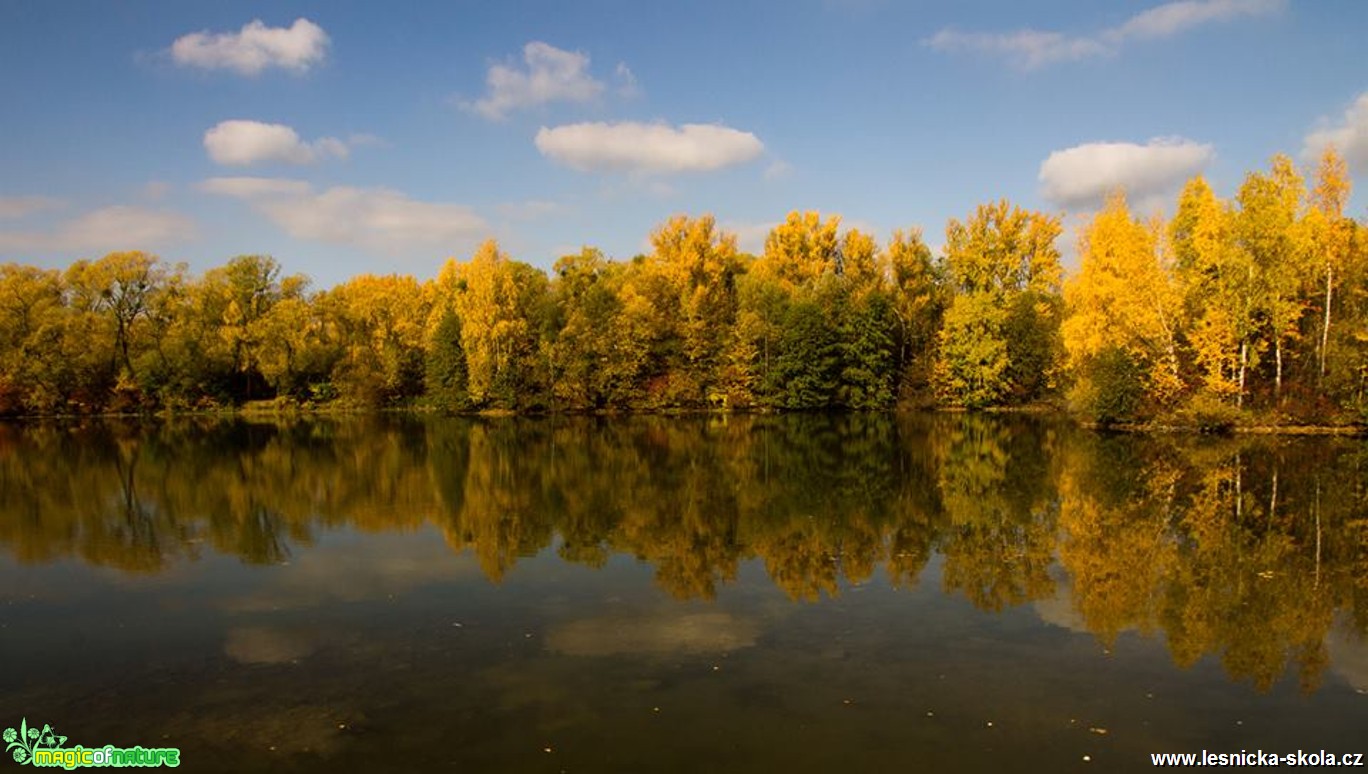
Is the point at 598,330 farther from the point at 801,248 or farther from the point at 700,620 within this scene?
the point at 700,620

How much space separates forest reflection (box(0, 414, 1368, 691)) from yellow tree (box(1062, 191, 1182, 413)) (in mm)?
4395

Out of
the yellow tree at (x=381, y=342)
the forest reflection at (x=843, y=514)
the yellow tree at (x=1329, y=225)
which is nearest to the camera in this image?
the forest reflection at (x=843, y=514)

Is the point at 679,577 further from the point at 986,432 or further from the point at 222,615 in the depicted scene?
the point at 986,432

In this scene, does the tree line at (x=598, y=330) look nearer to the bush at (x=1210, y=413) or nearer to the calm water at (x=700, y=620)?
the bush at (x=1210, y=413)

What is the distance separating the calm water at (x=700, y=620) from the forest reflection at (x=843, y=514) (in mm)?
115

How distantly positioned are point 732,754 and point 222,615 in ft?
28.0

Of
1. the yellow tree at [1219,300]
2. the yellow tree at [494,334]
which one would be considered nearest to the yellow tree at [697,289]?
the yellow tree at [494,334]

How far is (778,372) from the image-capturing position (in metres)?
59.2

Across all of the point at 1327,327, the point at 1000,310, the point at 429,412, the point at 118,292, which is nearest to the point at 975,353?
the point at 1000,310

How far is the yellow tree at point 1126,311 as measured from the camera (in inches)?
1464

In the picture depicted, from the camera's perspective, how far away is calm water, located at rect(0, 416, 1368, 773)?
8.12 m

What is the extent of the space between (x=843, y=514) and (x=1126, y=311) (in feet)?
83.1

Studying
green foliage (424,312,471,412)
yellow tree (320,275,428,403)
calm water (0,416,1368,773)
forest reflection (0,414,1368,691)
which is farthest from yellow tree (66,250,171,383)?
calm water (0,416,1368,773)

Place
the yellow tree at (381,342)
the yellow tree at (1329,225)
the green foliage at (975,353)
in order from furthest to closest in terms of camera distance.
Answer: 1. the yellow tree at (381,342)
2. the green foliage at (975,353)
3. the yellow tree at (1329,225)
